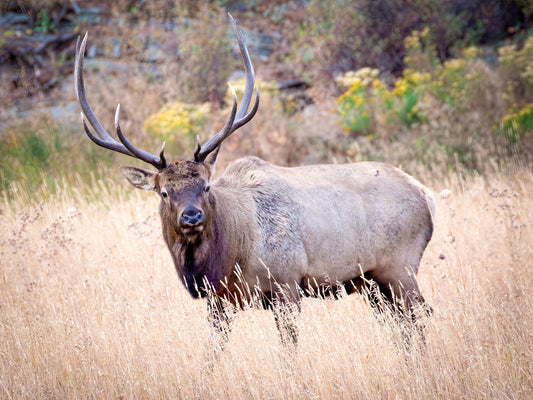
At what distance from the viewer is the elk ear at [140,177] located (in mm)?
4781

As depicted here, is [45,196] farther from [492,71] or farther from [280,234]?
[492,71]

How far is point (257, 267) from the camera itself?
459cm

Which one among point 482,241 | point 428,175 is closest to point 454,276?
point 482,241

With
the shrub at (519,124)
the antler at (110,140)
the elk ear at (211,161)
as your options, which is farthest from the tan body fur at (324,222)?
the shrub at (519,124)

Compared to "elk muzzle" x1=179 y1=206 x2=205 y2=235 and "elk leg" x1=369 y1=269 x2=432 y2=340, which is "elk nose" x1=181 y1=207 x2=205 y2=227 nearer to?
"elk muzzle" x1=179 y1=206 x2=205 y2=235

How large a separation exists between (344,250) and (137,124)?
8.51 m

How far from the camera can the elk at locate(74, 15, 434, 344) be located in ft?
14.8

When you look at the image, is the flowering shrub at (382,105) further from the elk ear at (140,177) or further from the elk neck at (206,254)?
the elk neck at (206,254)

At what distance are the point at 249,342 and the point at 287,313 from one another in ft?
1.38

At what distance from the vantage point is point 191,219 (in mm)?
4199

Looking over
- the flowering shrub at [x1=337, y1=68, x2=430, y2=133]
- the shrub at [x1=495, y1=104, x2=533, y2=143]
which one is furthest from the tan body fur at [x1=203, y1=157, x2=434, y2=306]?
the flowering shrub at [x1=337, y1=68, x2=430, y2=133]

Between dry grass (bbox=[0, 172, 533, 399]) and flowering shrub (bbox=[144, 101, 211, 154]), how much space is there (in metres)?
5.00

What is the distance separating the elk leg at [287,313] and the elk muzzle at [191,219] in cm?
81

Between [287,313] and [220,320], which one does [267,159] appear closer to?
[220,320]
